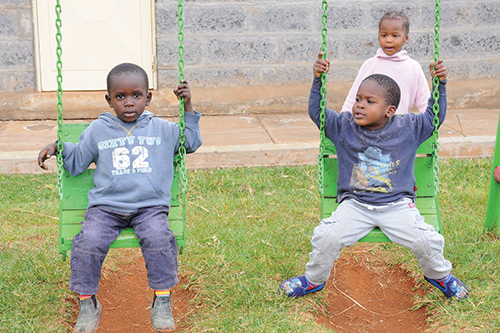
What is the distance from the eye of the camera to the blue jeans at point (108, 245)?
3.88 meters

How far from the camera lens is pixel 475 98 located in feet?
29.3

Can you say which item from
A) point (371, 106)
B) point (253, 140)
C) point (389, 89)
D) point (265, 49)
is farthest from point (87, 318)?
point (265, 49)

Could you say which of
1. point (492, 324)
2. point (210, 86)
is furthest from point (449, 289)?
point (210, 86)

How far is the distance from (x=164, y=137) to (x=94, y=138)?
0.38 metres

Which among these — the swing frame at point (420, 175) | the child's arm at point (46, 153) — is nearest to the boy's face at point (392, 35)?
the swing frame at point (420, 175)

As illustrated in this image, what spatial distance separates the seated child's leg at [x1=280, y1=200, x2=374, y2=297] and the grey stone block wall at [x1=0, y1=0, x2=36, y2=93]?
4.94m

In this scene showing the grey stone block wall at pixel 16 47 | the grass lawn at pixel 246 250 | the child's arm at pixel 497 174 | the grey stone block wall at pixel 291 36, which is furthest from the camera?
the grey stone block wall at pixel 291 36

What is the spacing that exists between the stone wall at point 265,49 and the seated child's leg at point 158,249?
4.55m

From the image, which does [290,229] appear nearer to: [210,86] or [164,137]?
[164,137]

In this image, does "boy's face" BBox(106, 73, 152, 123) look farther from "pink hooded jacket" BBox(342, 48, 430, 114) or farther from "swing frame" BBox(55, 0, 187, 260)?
"pink hooded jacket" BBox(342, 48, 430, 114)

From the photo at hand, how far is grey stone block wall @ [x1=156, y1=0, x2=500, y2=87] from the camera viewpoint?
27.3ft

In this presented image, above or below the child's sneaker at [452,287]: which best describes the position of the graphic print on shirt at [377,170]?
above

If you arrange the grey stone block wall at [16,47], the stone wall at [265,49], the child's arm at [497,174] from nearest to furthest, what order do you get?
the child's arm at [497,174]
the grey stone block wall at [16,47]
the stone wall at [265,49]

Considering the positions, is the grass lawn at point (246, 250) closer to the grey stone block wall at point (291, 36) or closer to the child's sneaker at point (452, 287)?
the child's sneaker at point (452, 287)
